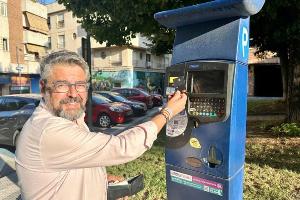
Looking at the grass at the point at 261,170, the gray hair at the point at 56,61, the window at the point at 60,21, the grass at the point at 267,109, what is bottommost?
the grass at the point at 267,109

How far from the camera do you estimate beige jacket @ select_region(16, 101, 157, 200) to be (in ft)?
6.19

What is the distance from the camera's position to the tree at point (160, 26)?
702cm

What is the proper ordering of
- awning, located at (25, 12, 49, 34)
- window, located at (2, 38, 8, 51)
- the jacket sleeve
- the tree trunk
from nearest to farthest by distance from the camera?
the jacket sleeve < the tree trunk < window, located at (2, 38, 8, 51) < awning, located at (25, 12, 49, 34)

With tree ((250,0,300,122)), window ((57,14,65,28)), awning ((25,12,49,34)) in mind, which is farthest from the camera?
window ((57,14,65,28))

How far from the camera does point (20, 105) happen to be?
10.0 metres

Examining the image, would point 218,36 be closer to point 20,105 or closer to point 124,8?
point 124,8

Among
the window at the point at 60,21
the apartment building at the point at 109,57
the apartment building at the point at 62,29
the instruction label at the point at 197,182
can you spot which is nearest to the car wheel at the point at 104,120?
the instruction label at the point at 197,182

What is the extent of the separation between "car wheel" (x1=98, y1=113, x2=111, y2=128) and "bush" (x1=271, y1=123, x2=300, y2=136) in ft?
22.5

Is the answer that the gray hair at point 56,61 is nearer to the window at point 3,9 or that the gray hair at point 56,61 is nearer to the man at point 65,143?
the man at point 65,143

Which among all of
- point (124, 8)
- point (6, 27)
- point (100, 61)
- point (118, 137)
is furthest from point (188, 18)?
point (100, 61)

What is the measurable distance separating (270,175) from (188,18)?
297 cm

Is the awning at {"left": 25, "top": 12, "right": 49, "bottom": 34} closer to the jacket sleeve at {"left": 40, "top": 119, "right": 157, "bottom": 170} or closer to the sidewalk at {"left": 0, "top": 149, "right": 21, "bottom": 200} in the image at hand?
the sidewalk at {"left": 0, "top": 149, "right": 21, "bottom": 200}

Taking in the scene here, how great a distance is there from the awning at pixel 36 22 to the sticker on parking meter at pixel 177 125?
1216 inches

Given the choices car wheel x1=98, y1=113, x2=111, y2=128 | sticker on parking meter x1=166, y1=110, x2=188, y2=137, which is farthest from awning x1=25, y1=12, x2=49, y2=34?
sticker on parking meter x1=166, y1=110, x2=188, y2=137
